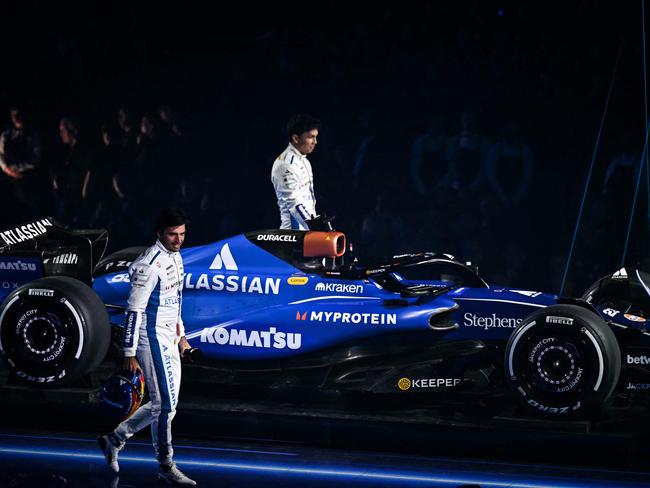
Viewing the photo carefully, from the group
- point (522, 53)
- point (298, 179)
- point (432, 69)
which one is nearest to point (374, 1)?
point (432, 69)

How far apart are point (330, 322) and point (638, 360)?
1.90 meters

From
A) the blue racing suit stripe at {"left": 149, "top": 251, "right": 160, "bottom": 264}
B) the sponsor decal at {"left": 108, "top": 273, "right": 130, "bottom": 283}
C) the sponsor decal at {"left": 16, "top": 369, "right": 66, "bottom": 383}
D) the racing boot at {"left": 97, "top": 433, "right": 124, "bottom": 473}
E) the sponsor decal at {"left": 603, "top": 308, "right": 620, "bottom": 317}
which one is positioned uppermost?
the blue racing suit stripe at {"left": 149, "top": 251, "right": 160, "bottom": 264}

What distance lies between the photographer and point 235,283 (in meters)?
7.04

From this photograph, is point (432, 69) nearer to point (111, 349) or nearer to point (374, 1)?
point (374, 1)

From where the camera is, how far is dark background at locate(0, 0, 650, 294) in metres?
10.6

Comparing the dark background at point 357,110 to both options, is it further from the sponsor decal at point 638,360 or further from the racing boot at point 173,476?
the racing boot at point 173,476

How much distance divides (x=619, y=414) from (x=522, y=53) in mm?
5528

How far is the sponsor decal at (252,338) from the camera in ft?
22.5

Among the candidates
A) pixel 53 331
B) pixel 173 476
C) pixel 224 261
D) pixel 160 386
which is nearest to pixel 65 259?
pixel 53 331

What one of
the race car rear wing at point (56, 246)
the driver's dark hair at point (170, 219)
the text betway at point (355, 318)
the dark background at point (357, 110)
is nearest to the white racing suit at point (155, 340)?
the driver's dark hair at point (170, 219)

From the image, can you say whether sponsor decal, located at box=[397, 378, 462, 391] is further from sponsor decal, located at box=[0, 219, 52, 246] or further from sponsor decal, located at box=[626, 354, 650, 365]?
sponsor decal, located at box=[0, 219, 52, 246]

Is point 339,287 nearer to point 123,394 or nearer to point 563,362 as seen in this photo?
point 563,362

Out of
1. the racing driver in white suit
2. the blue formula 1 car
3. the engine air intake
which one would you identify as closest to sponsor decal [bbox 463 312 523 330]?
the blue formula 1 car

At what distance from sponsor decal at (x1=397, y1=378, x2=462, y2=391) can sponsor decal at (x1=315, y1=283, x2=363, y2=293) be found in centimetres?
67
